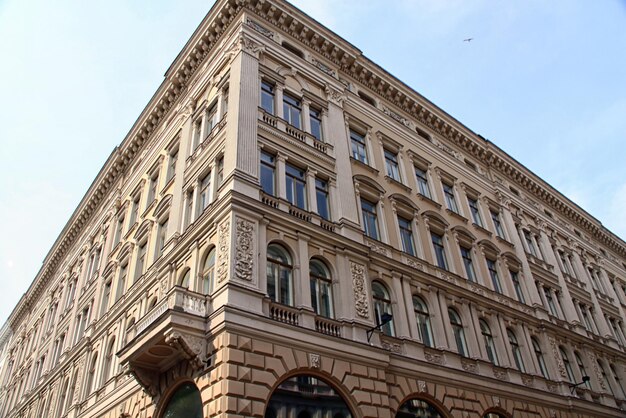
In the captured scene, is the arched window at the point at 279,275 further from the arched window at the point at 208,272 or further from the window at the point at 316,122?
the window at the point at 316,122

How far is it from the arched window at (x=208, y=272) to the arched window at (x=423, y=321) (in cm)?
902

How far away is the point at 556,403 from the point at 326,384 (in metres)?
15.0

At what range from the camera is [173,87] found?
2923 centimetres

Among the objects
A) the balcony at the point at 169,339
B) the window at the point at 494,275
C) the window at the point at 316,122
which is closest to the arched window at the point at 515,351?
the window at the point at 494,275

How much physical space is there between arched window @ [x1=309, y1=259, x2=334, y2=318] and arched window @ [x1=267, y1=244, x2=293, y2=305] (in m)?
0.99

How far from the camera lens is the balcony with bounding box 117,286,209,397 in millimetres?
15102

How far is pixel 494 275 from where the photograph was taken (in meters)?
28.7

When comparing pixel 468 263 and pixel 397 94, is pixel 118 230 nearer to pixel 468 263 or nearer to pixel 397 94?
pixel 397 94

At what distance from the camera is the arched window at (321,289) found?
1816 cm

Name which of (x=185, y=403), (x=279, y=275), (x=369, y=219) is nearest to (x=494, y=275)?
(x=369, y=219)

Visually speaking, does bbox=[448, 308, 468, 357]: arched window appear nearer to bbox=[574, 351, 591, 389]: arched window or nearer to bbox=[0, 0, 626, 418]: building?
bbox=[0, 0, 626, 418]: building

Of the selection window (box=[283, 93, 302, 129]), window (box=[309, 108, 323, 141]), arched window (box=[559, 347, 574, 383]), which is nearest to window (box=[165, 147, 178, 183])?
window (box=[283, 93, 302, 129])

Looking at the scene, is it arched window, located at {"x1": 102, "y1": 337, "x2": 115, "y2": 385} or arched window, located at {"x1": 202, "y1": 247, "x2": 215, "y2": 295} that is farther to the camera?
arched window, located at {"x1": 102, "y1": 337, "x2": 115, "y2": 385}

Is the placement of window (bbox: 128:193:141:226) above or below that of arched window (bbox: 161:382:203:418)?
above
